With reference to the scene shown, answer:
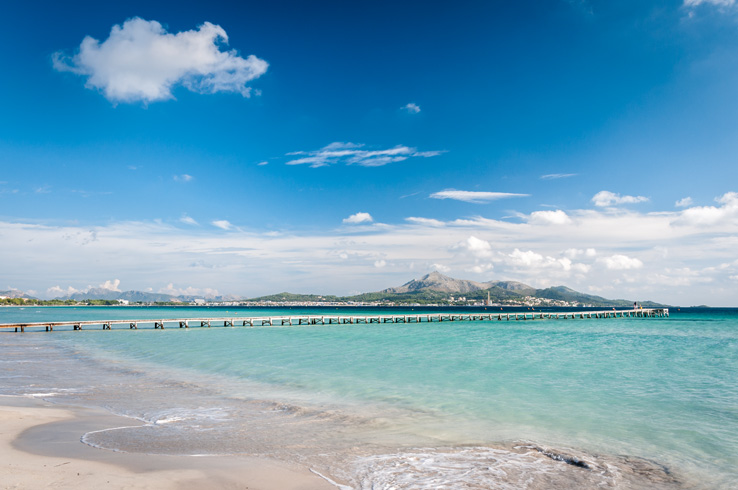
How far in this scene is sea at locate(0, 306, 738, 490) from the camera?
7.96 metres

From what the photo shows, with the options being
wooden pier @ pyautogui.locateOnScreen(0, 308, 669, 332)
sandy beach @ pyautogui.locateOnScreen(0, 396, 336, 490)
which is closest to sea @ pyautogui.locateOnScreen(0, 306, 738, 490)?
sandy beach @ pyautogui.locateOnScreen(0, 396, 336, 490)

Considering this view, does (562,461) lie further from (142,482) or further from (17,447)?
(17,447)

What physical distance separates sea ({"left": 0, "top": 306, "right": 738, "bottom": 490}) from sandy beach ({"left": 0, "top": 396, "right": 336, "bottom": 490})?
0.49 meters

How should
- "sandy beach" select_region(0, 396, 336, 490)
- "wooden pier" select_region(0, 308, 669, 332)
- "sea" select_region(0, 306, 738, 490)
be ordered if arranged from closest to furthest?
"sandy beach" select_region(0, 396, 336, 490) → "sea" select_region(0, 306, 738, 490) → "wooden pier" select_region(0, 308, 669, 332)

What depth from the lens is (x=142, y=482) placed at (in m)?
6.44

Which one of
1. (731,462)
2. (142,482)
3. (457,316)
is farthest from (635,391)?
(457,316)

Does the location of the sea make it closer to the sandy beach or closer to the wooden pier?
the sandy beach

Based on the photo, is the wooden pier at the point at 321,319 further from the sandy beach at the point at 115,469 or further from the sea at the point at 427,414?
the sandy beach at the point at 115,469

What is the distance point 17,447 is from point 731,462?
43.3 ft

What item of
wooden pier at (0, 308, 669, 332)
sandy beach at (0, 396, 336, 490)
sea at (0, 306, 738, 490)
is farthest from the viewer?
wooden pier at (0, 308, 669, 332)

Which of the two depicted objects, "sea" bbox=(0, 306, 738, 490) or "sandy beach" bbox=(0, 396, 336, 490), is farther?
"sea" bbox=(0, 306, 738, 490)

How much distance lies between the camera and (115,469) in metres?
6.95

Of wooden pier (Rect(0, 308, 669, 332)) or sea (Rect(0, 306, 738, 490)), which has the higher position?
sea (Rect(0, 306, 738, 490))

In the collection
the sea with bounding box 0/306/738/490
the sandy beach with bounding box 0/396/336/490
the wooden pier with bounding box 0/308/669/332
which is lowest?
the wooden pier with bounding box 0/308/669/332
